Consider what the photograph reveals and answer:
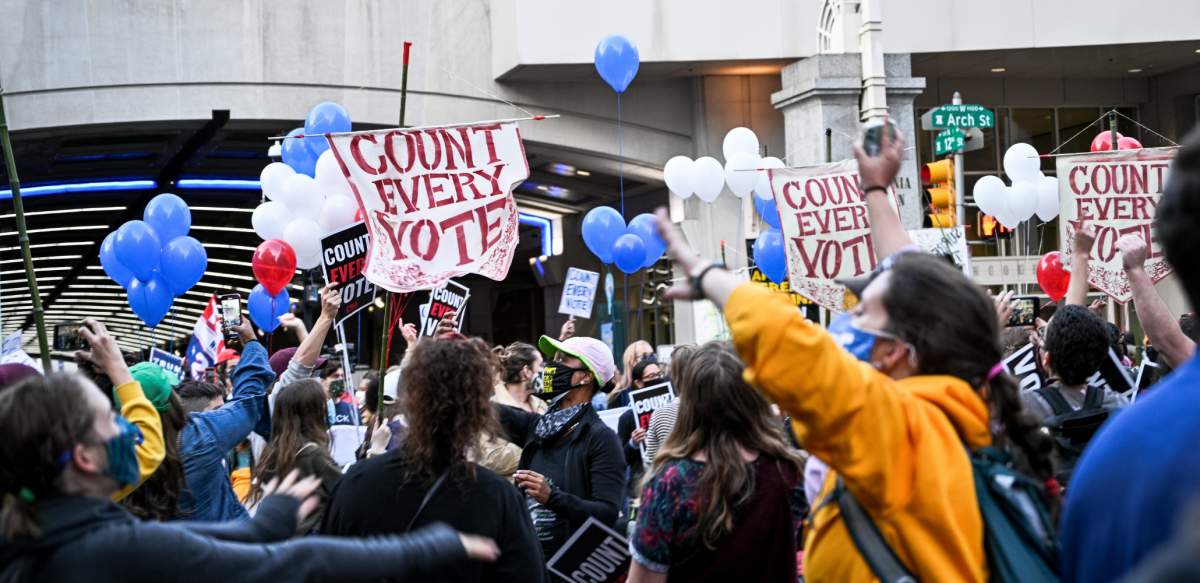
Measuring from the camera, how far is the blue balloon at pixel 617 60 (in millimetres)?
14133

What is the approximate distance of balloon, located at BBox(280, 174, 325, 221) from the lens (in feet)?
36.8

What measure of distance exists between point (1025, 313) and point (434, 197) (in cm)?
569

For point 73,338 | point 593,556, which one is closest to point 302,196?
point 73,338

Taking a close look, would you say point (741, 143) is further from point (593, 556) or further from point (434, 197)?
point (593, 556)

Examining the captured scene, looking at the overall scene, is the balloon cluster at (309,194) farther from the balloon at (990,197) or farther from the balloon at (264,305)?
the balloon at (990,197)

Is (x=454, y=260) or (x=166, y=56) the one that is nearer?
(x=454, y=260)

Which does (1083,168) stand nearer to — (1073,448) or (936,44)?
(1073,448)

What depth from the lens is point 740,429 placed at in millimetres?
3197

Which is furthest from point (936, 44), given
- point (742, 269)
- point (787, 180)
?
point (787, 180)

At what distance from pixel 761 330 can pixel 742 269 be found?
1759 cm

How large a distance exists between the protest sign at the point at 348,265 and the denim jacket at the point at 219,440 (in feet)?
5.96

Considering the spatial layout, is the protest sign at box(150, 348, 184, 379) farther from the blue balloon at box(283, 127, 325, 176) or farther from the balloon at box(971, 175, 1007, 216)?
the balloon at box(971, 175, 1007, 216)

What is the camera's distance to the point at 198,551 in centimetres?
225

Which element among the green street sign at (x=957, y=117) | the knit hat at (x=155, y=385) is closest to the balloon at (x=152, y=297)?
the green street sign at (x=957, y=117)
